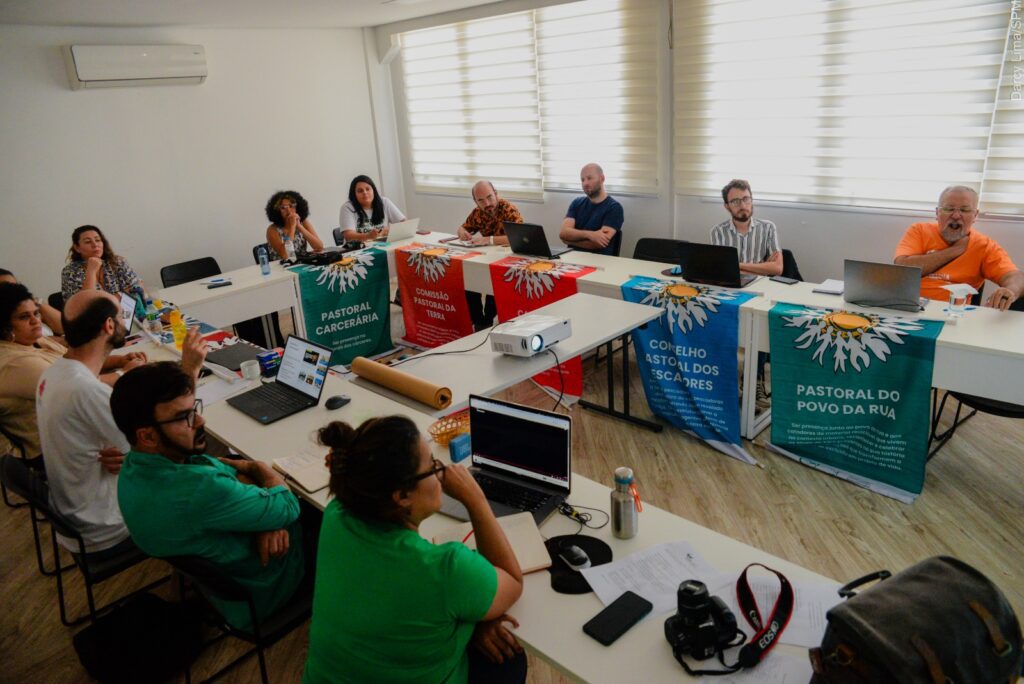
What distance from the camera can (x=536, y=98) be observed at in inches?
237

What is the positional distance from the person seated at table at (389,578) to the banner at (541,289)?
109 inches

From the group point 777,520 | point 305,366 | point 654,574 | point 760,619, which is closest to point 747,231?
point 777,520

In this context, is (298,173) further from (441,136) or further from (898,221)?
(898,221)

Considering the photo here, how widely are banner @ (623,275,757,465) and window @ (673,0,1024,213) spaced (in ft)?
4.99

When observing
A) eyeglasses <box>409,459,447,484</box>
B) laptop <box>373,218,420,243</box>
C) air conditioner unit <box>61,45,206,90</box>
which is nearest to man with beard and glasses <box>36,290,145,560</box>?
eyeglasses <box>409,459,447,484</box>

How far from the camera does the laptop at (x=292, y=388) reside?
2660 millimetres

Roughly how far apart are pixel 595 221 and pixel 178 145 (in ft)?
12.4

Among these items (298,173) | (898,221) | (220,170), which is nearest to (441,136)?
(298,173)

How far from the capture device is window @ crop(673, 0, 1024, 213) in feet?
12.5

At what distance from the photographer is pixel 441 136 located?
7.08m

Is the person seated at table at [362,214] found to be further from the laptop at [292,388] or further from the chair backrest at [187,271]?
the laptop at [292,388]

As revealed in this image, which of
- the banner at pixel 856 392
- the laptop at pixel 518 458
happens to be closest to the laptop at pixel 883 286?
the banner at pixel 856 392

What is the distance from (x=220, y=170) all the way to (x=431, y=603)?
19.6ft

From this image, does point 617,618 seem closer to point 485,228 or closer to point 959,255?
point 959,255
